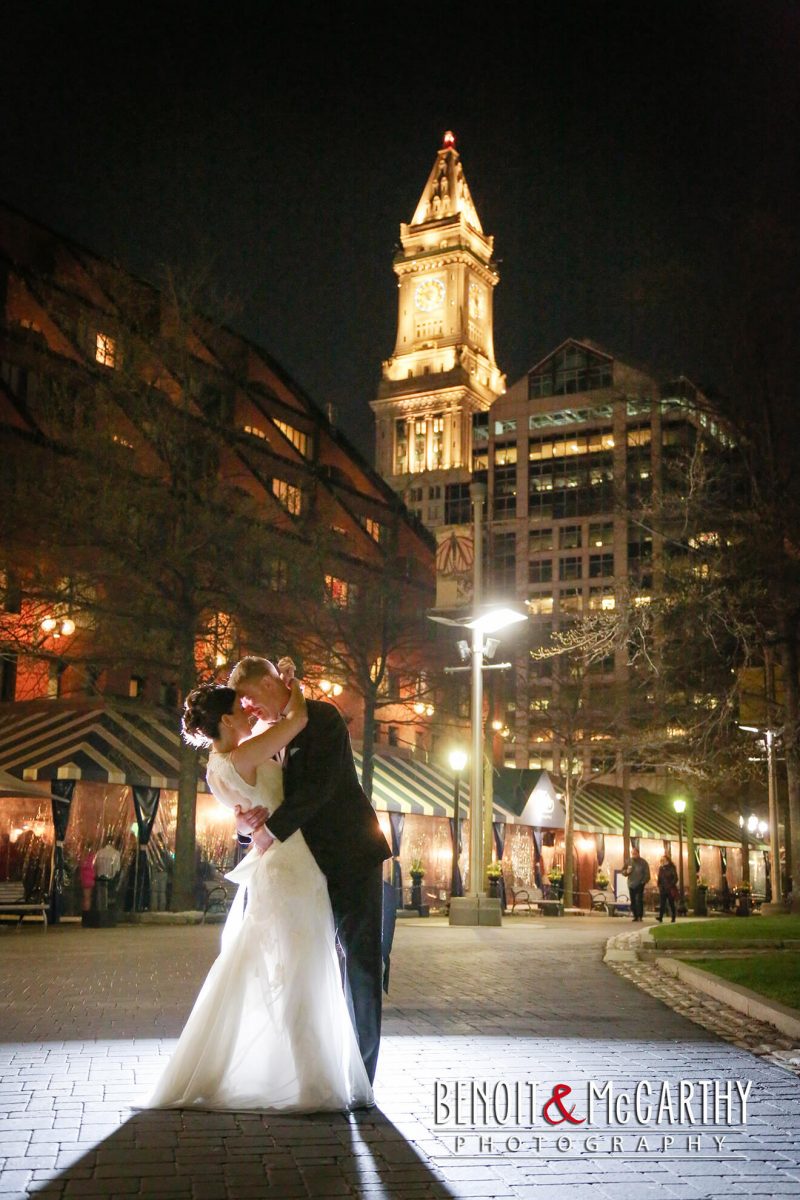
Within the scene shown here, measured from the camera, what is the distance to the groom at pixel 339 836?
20.0ft

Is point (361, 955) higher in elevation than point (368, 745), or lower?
lower

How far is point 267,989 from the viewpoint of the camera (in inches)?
229

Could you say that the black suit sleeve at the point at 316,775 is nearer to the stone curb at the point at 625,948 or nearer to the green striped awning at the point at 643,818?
the stone curb at the point at 625,948

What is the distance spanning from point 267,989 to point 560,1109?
4.82 ft

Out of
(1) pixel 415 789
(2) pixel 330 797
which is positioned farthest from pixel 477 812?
(2) pixel 330 797

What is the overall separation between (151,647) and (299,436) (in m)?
23.6

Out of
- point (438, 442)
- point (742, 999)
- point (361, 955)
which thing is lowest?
point (742, 999)

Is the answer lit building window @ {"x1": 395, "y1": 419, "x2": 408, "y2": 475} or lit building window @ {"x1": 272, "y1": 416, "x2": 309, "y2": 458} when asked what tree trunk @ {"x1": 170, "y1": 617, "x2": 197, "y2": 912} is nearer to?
lit building window @ {"x1": 272, "y1": 416, "x2": 309, "y2": 458}

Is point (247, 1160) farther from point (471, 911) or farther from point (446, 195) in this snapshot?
point (446, 195)

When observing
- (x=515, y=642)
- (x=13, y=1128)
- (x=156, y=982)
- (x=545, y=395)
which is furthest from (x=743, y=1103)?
(x=545, y=395)

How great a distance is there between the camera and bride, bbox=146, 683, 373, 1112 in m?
5.72

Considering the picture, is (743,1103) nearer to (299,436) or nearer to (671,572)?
(671,572)

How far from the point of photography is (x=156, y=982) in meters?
12.2

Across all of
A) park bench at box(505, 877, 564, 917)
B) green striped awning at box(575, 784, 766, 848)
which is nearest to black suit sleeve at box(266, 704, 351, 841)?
park bench at box(505, 877, 564, 917)
